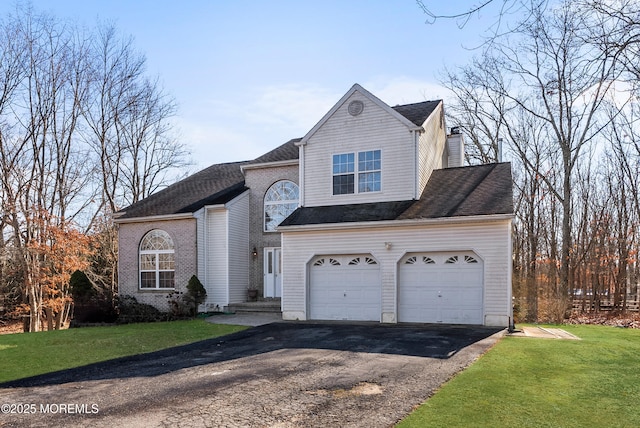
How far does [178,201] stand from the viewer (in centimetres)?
2175

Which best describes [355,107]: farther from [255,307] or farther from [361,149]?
[255,307]

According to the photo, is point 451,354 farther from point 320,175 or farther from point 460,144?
point 460,144

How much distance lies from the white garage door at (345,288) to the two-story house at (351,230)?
4 cm

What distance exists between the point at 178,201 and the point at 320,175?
752cm

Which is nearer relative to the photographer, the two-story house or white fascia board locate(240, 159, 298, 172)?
the two-story house

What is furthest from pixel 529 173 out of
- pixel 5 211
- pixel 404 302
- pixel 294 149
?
pixel 5 211

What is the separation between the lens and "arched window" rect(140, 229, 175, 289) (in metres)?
Answer: 20.4

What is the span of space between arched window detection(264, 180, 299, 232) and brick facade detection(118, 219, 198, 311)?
3152 mm

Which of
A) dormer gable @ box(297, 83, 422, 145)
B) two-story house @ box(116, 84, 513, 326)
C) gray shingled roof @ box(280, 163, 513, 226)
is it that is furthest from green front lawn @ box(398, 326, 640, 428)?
dormer gable @ box(297, 83, 422, 145)

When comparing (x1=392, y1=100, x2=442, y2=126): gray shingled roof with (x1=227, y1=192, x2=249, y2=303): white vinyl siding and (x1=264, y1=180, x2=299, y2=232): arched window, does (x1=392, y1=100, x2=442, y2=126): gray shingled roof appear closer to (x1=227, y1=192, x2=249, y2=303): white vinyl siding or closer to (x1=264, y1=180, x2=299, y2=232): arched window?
(x1=264, y1=180, x2=299, y2=232): arched window

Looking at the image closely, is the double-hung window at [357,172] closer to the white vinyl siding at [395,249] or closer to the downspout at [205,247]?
the white vinyl siding at [395,249]

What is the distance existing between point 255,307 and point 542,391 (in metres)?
13.4

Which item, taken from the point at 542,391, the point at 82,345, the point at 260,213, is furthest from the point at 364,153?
the point at 542,391

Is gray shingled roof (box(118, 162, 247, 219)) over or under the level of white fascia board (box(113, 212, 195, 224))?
over
